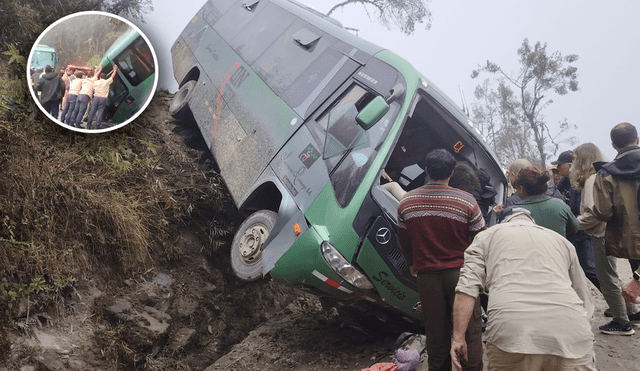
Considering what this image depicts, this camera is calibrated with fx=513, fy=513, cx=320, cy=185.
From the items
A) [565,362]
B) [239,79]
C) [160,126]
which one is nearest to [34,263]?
[239,79]

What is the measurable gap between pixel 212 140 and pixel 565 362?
4746 mm

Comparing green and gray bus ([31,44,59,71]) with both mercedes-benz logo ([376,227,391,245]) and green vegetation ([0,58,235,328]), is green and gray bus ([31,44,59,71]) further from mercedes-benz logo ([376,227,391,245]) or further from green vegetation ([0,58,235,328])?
mercedes-benz logo ([376,227,391,245])

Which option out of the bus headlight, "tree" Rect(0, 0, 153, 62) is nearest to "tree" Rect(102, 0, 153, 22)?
"tree" Rect(0, 0, 153, 62)

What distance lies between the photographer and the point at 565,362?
2244mm

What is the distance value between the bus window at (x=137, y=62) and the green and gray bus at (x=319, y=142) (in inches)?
49.4

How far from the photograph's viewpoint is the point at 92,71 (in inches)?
177

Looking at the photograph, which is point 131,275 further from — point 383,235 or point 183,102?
point 183,102

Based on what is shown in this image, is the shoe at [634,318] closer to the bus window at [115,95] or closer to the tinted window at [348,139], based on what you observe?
the tinted window at [348,139]

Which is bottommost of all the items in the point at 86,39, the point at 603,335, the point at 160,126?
the point at 160,126

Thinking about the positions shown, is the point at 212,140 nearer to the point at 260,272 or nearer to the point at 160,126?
the point at 160,126

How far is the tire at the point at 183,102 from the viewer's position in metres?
7.04

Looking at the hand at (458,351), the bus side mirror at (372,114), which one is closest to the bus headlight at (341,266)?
the bus side mirror at (372,114)

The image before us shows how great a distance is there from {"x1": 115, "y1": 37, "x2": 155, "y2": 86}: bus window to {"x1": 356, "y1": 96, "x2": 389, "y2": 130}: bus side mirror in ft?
6.50

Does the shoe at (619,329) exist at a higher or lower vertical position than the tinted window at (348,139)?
higher
